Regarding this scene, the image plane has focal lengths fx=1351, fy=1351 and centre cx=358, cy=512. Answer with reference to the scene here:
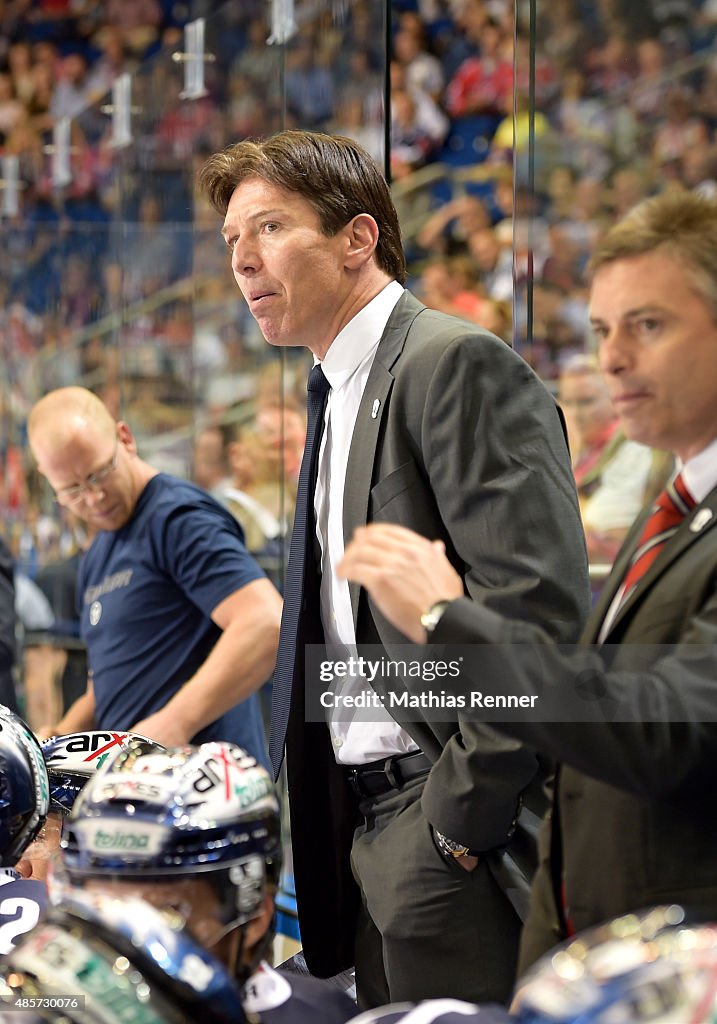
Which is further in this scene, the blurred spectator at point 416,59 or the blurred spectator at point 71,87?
the blurred spectator at point 71,87

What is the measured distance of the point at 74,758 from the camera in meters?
2.07

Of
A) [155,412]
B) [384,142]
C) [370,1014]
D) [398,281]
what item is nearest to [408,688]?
[370,1014]

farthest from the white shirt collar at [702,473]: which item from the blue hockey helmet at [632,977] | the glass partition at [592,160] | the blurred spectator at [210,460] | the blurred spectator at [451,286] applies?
the blurred spectator at [451,286]

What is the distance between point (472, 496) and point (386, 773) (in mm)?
457

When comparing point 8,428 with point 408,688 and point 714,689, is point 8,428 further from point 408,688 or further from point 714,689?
point 714,689

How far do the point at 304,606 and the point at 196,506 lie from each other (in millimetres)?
1050

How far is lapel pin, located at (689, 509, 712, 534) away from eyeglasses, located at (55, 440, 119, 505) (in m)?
1.97

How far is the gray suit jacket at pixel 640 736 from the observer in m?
1.20

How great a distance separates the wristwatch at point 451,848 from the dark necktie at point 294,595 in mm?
301

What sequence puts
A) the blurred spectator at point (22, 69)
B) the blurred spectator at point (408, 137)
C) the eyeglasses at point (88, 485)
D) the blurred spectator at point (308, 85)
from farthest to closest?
the blurred spectator at point (22, 69) → the blurred spectator at point (408, 137) → the blurred spectator at point (308, 85) → the eyeglasses at point (88, 485)

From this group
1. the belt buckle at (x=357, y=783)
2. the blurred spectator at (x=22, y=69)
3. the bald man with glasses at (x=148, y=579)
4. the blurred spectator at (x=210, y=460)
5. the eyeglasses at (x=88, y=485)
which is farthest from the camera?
the blurred spectator at (x=22, y=69)

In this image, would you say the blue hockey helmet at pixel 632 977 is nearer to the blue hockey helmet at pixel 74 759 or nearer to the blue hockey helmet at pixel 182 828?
the blue hockey helmet at pixel 182 828

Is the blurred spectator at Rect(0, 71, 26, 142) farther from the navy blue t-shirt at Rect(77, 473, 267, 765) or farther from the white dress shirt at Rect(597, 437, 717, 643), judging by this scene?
the white dress shirt at Rect(597, 437, 717, 643)

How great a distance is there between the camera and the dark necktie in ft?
6.66
